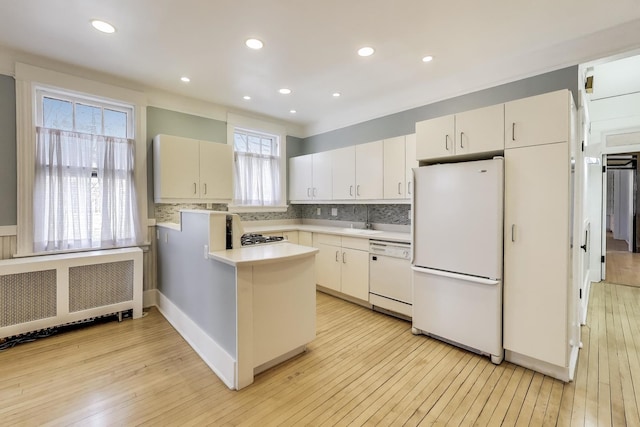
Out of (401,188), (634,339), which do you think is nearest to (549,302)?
(634,339)

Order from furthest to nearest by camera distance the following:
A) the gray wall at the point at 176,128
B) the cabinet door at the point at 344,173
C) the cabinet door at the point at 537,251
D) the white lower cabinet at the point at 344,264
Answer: the cabinet door at the point at 344,173 < the gray wall at the point at 176,128 < the white lower cabinet at the point at 344,264 < the cabinet door at the point at 537,251

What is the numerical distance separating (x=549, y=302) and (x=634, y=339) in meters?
1.54

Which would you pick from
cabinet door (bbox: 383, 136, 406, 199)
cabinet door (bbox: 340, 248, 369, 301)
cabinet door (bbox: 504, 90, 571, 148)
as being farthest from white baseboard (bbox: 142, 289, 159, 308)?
cabinet door (bbox: 504, 90, 571, 148)

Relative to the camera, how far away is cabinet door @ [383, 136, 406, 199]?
11.4ft

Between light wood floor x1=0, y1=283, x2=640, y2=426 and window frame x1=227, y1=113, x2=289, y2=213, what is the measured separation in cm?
227

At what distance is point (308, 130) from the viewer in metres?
5.30

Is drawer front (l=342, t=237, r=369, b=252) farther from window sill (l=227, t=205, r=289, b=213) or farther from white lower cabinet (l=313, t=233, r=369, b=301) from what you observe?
window sill (l=227, t=205, r=289, b=213)

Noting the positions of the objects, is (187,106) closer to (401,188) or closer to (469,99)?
(401,188)

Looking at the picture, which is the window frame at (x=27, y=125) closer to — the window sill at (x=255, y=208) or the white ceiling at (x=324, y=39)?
the white ceiling at (x=324, y=39)

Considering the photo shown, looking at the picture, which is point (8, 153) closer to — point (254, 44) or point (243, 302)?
point (254, 44)

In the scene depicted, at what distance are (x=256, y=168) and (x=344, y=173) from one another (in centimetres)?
155

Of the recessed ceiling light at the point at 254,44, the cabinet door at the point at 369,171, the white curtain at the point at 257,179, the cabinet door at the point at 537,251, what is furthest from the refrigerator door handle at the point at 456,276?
the white curtain at the point at 257,179

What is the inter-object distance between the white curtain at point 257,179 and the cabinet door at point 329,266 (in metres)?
1.36

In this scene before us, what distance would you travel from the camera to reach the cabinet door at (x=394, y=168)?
11.4ft
